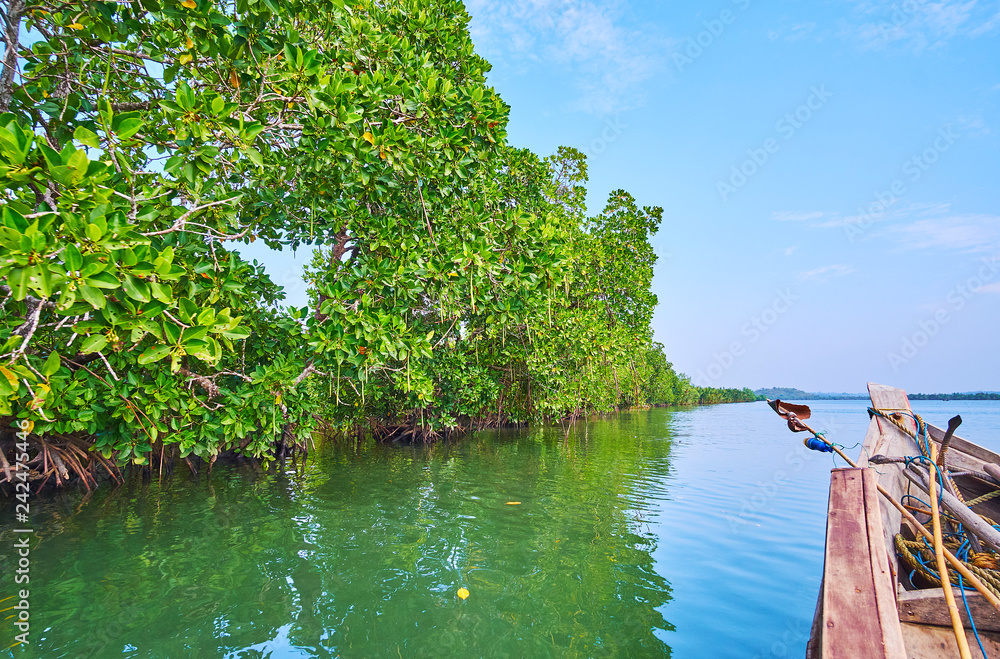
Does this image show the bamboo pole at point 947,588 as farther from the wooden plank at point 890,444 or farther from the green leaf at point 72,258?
the green leaf at point 72,258

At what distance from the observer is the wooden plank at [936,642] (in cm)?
194

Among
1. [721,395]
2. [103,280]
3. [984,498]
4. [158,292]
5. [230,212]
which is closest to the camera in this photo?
[103,280]

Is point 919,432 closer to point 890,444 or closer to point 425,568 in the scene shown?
point 890,444

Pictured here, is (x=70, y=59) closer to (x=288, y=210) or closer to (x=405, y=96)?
(x=288, y=210)

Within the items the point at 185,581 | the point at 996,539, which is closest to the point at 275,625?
the point at 185,581

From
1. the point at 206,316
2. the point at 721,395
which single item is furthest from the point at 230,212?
the point at 721,395

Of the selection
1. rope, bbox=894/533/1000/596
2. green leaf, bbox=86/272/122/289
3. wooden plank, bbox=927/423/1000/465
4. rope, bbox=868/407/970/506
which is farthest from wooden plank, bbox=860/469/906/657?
green leaf, bbox=86/272/122/289

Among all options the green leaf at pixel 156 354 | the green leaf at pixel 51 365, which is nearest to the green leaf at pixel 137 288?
the green leaf at pixel 156 354

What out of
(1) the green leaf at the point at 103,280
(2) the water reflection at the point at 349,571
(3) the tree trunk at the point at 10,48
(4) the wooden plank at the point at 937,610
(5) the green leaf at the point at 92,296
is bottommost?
(2) the water reflection at the point at 349,571

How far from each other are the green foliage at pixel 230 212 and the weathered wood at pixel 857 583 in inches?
133

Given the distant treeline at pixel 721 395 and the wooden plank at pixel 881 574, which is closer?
the wooden plank at pixel 881 574

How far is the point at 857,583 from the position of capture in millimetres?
1614

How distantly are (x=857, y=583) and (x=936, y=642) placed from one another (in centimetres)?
88

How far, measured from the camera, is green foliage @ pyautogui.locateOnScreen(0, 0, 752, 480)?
2549mm
